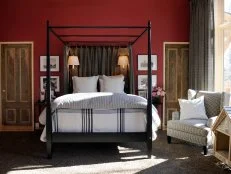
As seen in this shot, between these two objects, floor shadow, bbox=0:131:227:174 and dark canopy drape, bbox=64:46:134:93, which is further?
dark canopy drape, bbox=64:46:134:93

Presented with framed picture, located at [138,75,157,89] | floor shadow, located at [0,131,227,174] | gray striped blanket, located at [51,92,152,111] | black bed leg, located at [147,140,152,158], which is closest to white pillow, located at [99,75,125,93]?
framed picture, located at [138,75,157,89]

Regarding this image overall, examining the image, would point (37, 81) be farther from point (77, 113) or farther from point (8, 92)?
point (77, 113)

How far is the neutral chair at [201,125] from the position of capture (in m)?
5.04

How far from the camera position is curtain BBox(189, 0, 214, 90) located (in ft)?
20.4

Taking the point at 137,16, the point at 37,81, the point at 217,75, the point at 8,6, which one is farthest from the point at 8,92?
the point at 217,75

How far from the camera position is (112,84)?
6.67 meters

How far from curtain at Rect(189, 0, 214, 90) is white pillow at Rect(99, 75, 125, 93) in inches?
62.3

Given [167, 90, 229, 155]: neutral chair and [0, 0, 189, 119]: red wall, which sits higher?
[0, 0, 189, 119]: red wall

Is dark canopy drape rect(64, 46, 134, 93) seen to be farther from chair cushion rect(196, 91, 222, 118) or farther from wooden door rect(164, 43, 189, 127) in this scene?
chair cushion rect(196, 91, 222, 118)

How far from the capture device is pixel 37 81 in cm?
725

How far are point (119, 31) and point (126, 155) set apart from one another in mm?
3234

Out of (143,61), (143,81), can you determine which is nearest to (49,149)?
(143,81)

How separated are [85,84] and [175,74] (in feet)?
7.03

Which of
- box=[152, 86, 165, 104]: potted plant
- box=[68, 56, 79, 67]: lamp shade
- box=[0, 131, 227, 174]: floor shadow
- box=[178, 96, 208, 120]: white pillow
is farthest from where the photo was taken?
box=[152, 86, 165, 104]: potted plant
